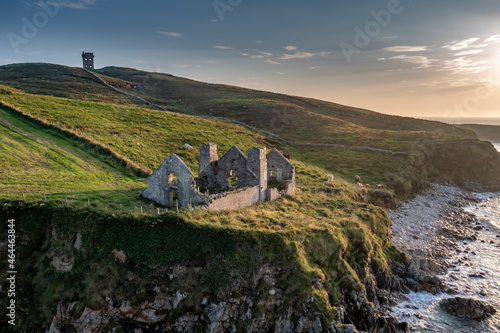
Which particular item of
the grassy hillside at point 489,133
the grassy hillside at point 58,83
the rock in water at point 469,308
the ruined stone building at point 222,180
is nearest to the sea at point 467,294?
the rock in water at point 469,308

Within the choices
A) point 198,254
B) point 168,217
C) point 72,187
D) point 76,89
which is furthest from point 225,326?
point 76,89

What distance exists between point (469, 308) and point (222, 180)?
72.7 ft

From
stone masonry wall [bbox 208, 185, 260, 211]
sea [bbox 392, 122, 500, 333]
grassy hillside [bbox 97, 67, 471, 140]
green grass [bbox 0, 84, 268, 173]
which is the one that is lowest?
sea [bbox 392, 122, 500, 333]

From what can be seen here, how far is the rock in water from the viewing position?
2188 centimetres

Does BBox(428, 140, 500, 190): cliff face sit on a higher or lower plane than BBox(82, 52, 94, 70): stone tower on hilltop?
lower

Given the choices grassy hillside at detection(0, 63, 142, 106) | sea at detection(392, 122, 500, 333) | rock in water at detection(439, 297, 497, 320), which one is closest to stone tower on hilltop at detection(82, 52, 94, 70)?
grassy hillside at detection(0, 63, 142, 106)

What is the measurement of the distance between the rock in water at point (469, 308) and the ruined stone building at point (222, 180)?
16.1 meters

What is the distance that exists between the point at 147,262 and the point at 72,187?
516 inches

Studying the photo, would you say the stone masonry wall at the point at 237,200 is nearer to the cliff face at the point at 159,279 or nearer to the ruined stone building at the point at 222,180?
the ruined stone building at the point at 222,180

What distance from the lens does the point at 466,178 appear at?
198ft

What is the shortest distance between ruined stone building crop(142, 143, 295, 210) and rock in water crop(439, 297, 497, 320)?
16.1 m

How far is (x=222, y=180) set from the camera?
29.2 meters

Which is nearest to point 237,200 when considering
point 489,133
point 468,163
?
point 468,163

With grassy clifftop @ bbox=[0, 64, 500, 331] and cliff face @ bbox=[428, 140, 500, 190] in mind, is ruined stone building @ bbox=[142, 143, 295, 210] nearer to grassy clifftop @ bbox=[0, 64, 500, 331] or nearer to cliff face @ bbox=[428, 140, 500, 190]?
grassy clifftop @ bbox=[0, 64, 500, 331]
